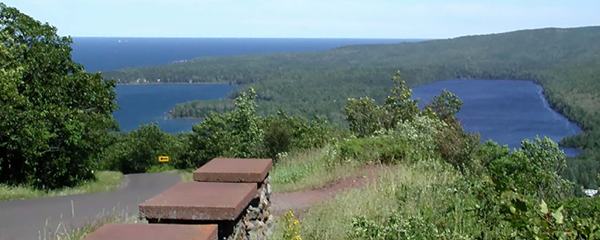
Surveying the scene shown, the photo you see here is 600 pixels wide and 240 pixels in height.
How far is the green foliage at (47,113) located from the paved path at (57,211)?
1.77 m

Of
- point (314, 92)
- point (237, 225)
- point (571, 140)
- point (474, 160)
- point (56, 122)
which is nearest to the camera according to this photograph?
point (237, 225)

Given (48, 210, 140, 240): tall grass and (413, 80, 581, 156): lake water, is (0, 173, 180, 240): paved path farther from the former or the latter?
(413, 80, 581, 156): lake water

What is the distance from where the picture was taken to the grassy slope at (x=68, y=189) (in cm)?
1423

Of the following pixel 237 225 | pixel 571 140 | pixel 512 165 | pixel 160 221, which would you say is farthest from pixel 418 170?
pixel 571 140

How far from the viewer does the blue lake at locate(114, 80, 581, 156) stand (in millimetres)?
100688

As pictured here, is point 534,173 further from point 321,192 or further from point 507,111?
point 507,111

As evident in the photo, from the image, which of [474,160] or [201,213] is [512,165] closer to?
[474,160]

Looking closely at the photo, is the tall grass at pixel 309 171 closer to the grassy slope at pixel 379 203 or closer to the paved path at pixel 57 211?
the grassy slope at pixel 379 203

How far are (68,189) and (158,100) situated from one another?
131170 mm

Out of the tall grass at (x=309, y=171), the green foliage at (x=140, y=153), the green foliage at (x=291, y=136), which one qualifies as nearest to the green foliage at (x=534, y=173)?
the tall grass at (x=309, y=171)

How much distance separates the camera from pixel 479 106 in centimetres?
12912

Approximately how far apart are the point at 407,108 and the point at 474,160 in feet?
→ 37.1

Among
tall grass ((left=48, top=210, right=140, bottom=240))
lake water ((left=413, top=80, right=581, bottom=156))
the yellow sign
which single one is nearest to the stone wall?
tall grass ((left=48, top=210, right=140, bottom=240))

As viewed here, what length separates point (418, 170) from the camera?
26.9 feet
